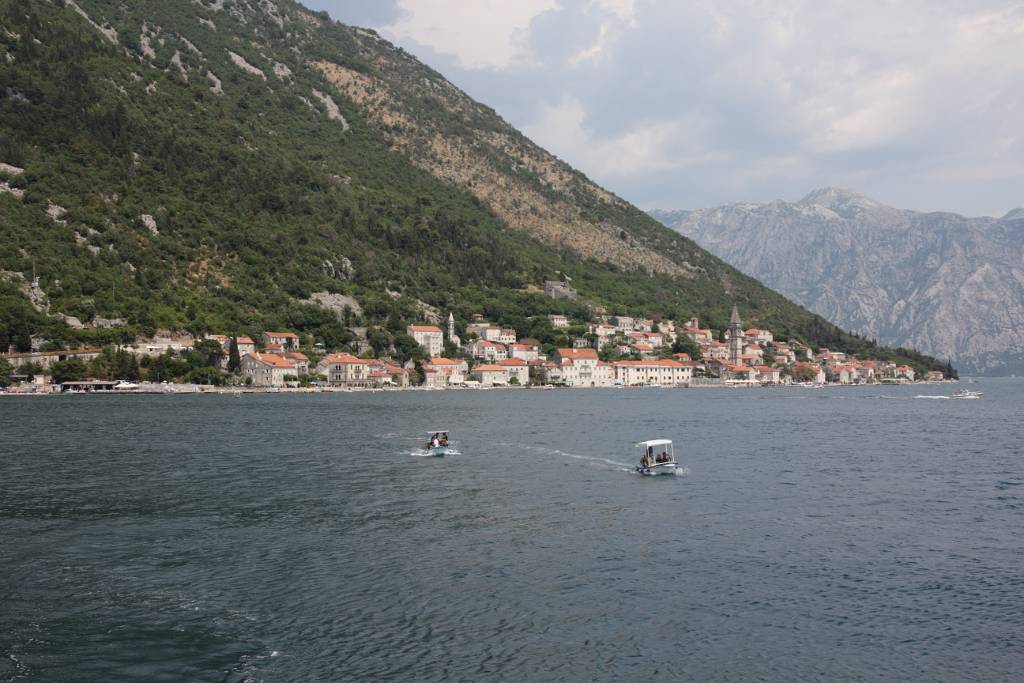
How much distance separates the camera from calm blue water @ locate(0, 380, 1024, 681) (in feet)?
74.4

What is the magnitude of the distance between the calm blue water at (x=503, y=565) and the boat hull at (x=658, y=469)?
123 centimetres

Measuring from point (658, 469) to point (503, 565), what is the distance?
24.7 metres

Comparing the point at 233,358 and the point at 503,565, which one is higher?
the point at 233,358

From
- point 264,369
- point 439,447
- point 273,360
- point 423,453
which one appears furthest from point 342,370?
point 439,447

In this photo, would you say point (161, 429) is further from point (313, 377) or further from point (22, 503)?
point (313, 377)

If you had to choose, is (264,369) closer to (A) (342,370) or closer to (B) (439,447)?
(A) (342,370)

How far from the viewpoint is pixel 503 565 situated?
3155cm

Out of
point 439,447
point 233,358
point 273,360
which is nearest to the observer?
point 439,447

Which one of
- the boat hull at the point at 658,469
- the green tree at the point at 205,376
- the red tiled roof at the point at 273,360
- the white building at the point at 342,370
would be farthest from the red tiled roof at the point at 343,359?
the boat hull at the point at 658,469

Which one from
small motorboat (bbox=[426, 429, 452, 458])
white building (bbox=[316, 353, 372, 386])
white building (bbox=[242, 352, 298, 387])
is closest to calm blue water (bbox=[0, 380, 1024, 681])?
small motorboat (bbox=[426, 429, 452, 458])

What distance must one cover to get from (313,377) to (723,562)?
152 metres

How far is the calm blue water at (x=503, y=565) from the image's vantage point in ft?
74.4

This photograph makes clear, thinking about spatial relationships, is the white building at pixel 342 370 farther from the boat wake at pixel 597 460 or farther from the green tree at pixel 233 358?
the boat wake at pixel 597 460

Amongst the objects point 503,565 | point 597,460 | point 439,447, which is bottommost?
point 503,565
